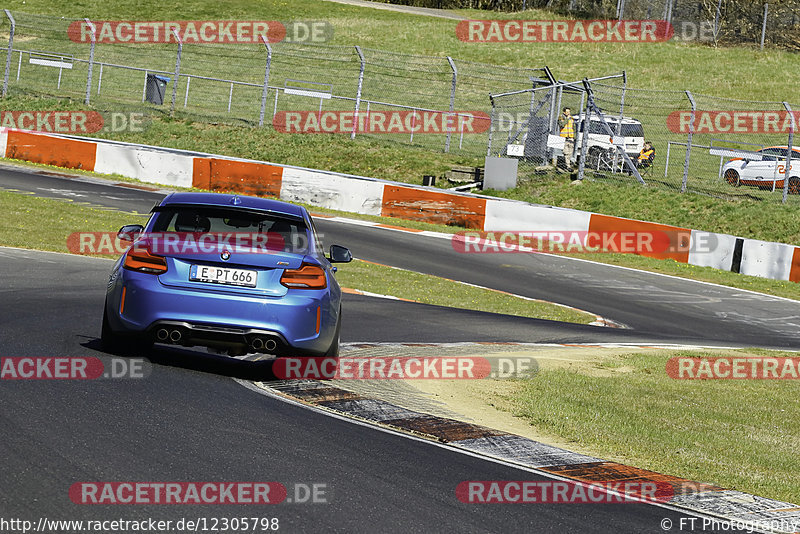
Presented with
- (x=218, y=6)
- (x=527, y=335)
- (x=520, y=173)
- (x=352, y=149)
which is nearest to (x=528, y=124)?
(x=520, y=173)

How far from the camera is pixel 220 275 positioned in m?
7.29

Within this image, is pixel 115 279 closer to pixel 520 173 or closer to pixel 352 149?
pixel 520 173

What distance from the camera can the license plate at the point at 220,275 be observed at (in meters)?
7.29

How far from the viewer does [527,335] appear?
12.5 m

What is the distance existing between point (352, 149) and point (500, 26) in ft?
119
